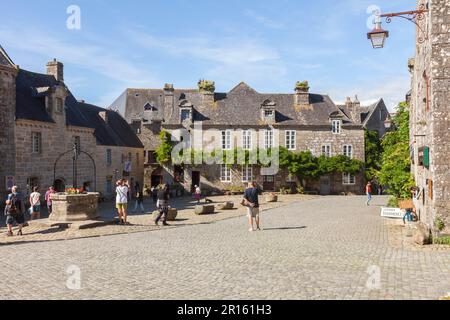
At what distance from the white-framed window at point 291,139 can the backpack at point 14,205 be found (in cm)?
2579

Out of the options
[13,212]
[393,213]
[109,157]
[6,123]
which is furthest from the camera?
[109,157]

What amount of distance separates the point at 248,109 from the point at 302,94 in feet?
16.5

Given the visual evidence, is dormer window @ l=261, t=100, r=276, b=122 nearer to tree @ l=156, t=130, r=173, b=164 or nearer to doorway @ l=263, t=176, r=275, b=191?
doorway @ l=263, t=176, r=275, b=191

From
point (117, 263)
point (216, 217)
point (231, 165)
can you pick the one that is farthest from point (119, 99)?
point (117, 263)

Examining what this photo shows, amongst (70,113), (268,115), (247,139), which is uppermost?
(268,115)

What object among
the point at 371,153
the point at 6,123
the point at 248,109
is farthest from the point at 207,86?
the point at 6,123

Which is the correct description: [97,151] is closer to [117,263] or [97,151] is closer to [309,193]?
[309,193]

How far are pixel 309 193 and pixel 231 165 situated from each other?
6.99 m

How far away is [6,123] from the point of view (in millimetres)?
21016

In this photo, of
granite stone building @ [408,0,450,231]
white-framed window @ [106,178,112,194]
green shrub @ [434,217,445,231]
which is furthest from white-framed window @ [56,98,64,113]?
green shrub @ [434,217,445,231]

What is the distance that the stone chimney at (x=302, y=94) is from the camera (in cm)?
3719

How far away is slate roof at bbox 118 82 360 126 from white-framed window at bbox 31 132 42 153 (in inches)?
550

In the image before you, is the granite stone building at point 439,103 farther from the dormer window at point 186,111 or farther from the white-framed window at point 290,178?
the dormer window at point 186,111

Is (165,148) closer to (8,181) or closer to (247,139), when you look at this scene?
(247,139)
